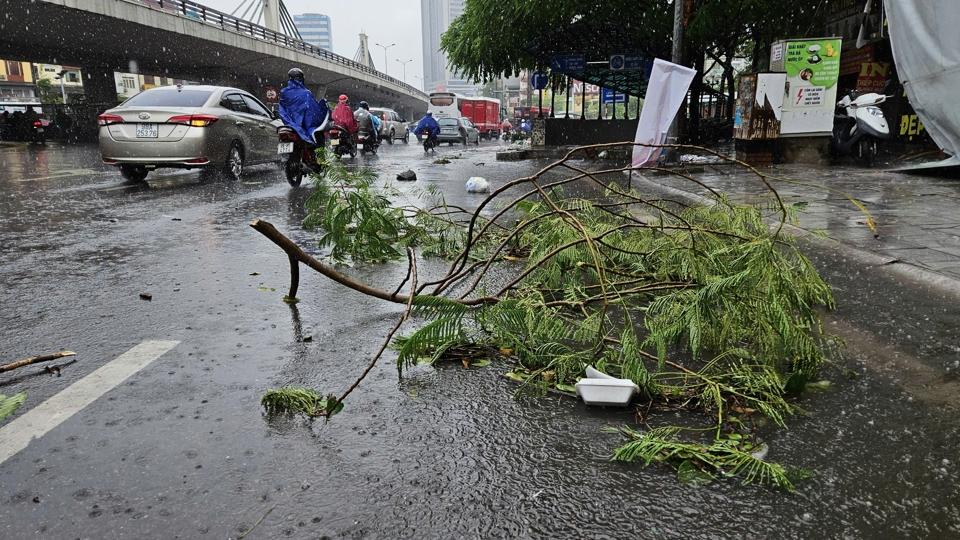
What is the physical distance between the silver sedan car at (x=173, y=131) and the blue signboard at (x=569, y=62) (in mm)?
13973

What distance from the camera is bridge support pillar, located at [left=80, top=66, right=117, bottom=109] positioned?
41156mm

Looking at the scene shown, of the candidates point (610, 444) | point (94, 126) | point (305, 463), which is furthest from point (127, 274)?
point (94, 126)

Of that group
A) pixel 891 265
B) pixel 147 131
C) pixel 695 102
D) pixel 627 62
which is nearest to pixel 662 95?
pixel 891 265

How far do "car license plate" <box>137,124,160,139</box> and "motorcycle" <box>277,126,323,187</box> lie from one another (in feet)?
6.05

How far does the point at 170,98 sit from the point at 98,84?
122ft

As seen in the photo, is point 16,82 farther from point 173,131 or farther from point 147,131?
point 173,131

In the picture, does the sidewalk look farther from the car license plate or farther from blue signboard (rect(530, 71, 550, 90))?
blue signboard (rect(530, 71, 550, 90))

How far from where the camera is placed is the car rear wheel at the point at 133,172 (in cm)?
1106

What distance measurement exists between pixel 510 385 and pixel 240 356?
1313 millimetres

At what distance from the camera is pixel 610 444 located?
2357mm

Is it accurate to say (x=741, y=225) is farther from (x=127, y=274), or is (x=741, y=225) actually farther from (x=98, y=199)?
(x=98, y=199)

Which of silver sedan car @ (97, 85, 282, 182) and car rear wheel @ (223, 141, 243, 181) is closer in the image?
silver sedan car @ (97, 85, 282, 182)

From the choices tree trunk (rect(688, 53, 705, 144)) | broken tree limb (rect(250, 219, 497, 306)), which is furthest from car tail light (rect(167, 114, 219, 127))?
tree trunk (rect(688, 53, 705, 144))

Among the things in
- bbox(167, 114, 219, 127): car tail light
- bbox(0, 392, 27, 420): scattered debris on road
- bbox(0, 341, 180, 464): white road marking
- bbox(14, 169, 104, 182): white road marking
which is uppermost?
bbox(167, 114, 219, 127): car tail light
